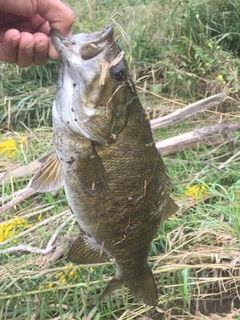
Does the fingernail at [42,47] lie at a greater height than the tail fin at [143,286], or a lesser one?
greater

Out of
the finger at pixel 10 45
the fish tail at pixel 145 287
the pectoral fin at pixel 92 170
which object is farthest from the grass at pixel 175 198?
the finger at pixel 10 45

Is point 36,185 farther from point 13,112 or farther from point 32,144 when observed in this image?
point 13,112

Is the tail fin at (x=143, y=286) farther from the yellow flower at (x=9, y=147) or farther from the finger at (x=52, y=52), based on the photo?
the yellow flower at (x=9, y=147)

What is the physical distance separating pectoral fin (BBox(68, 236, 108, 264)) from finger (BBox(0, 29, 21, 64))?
91 cm

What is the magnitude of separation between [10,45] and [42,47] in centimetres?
15

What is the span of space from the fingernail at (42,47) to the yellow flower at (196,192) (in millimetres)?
1557

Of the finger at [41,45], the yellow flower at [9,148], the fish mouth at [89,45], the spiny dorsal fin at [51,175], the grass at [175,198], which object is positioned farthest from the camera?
the yellow flower at [9,148]

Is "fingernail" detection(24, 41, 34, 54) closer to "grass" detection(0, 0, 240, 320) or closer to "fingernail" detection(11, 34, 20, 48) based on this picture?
"fingernail" detection(11, 34, 20, 48)

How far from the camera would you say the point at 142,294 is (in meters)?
2.03

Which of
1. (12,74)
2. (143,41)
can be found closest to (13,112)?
(12,74)

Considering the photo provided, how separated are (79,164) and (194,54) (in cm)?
342

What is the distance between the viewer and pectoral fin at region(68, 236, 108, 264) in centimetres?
201

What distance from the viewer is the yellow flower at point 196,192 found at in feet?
10.1

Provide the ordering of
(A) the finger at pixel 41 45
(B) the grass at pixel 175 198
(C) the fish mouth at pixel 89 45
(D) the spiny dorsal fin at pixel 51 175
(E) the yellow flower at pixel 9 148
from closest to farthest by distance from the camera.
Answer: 1. (C) the fish mouth at pixel 89 45
2. (D) the spiny dorsal fin at pixel 51 175
3. (A) the finger at pixel 41 45
4. (B) the grass at pixel 175 198
5. (E) the yellow flower at pixel 9 148
